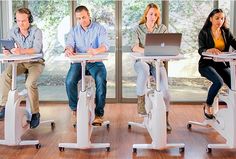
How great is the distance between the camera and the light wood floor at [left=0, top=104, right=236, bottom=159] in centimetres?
330

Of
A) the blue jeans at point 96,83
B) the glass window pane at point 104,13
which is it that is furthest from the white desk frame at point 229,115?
the glass window pane at point 104,13

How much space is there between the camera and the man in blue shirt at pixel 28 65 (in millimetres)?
3812

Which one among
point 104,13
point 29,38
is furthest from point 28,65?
point 104,13

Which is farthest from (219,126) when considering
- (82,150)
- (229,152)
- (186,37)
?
(186,37)

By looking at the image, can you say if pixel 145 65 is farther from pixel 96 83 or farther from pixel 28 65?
pixel 28 65

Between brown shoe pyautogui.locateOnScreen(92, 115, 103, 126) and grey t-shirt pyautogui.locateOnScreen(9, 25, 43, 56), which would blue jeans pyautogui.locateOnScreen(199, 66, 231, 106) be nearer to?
brown shoe pyautogui.locateOnScreen(92, 115, 103, 126)

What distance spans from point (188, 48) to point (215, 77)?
1588mm

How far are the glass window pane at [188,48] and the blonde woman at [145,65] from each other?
1.41m

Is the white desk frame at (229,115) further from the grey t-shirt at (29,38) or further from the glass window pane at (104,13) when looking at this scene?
the glass window pane at (104,13)

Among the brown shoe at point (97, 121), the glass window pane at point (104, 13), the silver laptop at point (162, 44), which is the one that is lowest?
the brown shoe at point (97, 121)

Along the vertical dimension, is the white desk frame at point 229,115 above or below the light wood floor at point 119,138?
above

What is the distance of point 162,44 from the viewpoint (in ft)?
10.4

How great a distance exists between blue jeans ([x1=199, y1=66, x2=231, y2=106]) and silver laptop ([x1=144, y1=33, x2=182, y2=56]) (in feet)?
2.62

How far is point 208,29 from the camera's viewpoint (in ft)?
13.2
